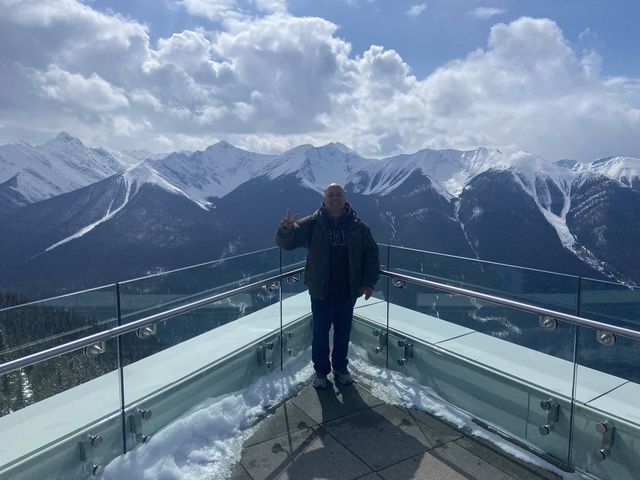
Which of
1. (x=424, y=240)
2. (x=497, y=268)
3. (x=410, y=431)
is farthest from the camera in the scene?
(x=424, y=240)

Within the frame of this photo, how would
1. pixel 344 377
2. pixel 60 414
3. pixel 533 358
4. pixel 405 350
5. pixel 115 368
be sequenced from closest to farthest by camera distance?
pixel 60 414
pixel 115 368
pixel 533 358
pixel 344 377
pixel 405 350

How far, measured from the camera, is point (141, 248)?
15888 centimetres

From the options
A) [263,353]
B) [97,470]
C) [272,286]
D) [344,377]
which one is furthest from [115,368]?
[344,377]

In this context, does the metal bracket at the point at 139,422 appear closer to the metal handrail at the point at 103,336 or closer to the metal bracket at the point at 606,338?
the metal handrail at the point at 103,336

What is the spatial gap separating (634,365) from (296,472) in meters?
2.38

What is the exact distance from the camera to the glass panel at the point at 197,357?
3334mm

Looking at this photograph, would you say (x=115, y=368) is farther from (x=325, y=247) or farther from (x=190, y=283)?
(x=325, y=247)

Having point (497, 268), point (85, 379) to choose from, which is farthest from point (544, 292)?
point (85, 379)

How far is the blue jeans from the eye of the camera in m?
4.26

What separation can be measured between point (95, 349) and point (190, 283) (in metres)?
1.17

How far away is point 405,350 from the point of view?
4.62m

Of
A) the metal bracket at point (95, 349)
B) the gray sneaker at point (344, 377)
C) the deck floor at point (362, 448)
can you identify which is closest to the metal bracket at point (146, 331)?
the metal bracket at point (95, 349)

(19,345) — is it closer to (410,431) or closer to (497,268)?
(410,431)

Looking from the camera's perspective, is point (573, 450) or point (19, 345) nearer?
point (19, 345)
